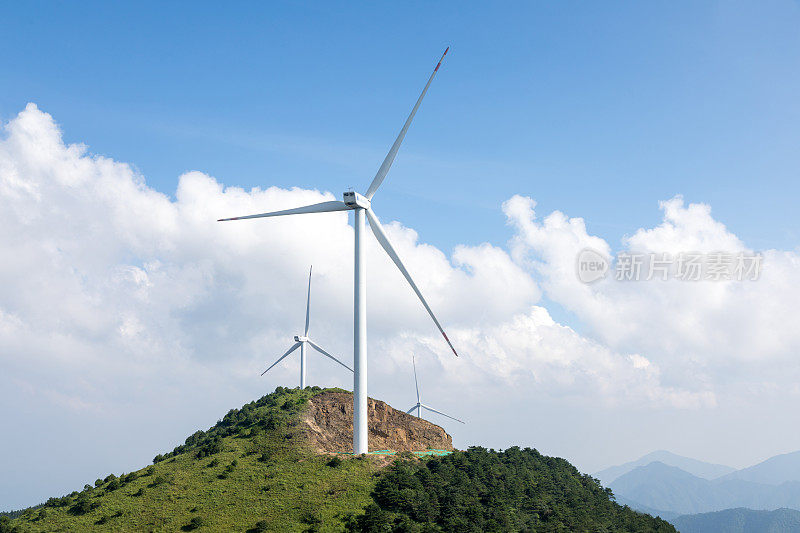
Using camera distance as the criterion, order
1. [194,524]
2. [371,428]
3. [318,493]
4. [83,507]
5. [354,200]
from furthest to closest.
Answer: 1. [371,428]
2. [354,200]
3. [83,507]
4. [318,493]
5. [194,524]

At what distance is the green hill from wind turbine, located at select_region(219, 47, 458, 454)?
22.2 feet

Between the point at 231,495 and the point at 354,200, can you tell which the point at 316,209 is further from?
the point at 231,495

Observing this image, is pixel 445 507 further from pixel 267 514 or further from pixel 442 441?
pixel 442 441

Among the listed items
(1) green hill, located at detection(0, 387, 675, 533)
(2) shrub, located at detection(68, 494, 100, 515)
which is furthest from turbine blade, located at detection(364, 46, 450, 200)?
(2) shrub, located at detection(68, 494, 100, 515)

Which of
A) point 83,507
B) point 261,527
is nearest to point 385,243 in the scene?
point 261,527

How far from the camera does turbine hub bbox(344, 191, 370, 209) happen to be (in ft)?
292

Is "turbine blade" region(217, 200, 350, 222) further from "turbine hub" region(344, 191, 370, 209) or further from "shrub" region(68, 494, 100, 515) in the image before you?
"shrub" region(68, 494, 100, 515)

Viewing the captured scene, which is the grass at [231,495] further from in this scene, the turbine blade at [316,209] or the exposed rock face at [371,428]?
the turbine blade at [316,209]

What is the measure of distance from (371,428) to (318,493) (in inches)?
1702

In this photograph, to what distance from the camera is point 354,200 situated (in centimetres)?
8900

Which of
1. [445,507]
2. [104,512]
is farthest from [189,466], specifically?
[445,507]

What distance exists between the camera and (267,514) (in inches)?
2992

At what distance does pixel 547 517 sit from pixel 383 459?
26385mm

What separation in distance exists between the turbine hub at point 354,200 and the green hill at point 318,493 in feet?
128
